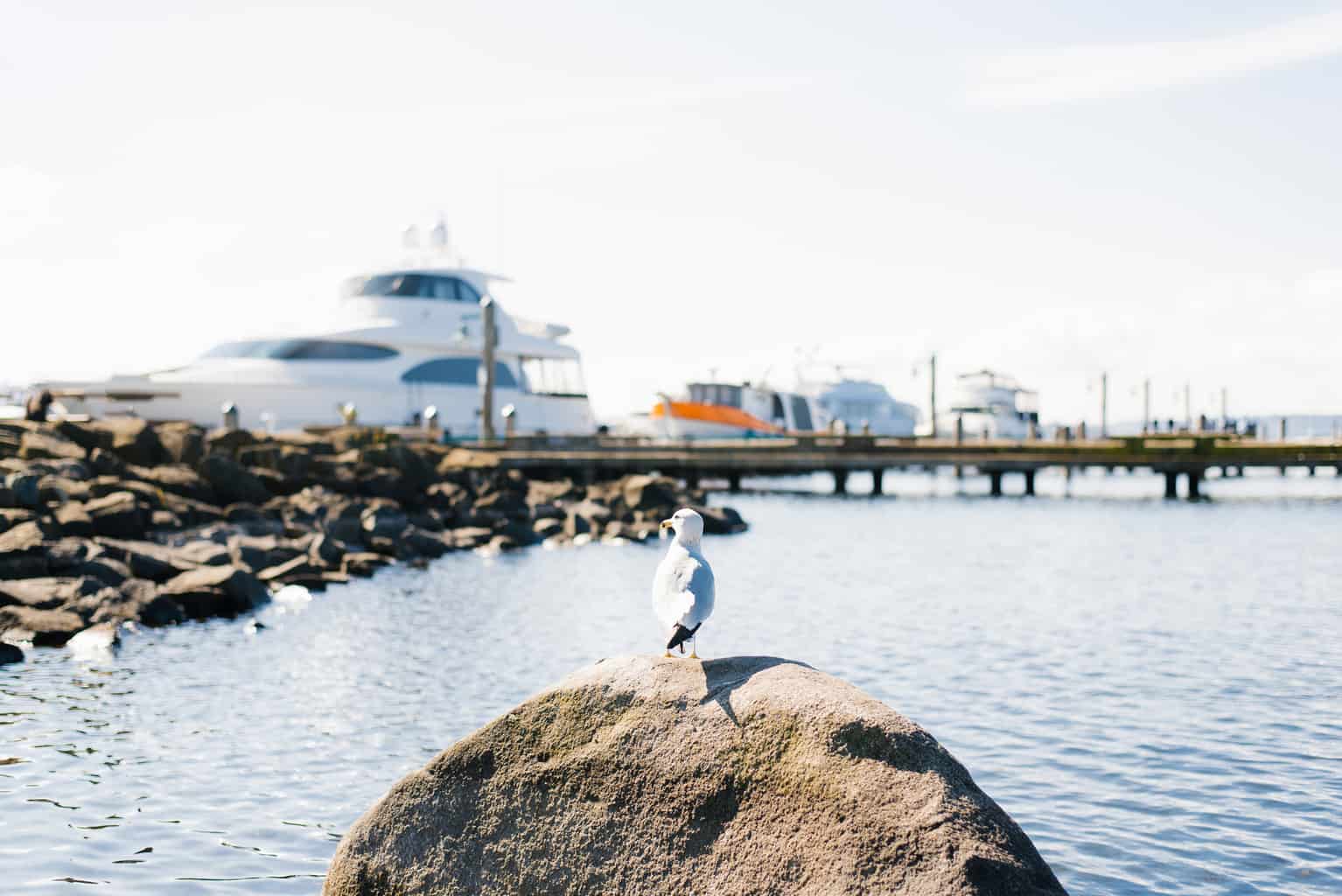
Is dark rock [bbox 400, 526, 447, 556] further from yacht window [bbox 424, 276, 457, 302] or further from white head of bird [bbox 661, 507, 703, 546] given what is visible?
yacht window [bbox 424, 276, 457, 302]

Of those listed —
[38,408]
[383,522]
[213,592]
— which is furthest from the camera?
[38,408]

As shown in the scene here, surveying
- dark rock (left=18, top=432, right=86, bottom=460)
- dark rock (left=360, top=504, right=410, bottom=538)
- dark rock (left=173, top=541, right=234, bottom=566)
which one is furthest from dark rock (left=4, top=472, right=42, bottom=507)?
dark rock (left=360, top=504, right=410, bottom=538)

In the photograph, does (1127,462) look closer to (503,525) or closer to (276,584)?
(503,525)

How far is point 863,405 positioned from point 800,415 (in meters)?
14.4

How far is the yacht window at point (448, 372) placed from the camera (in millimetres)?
50312

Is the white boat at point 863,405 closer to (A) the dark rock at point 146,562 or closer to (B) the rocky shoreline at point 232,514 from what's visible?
(B) the rocky shoreline at point 232,514

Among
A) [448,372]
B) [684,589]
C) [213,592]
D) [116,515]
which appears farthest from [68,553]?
[448,372]

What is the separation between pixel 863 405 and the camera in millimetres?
94125

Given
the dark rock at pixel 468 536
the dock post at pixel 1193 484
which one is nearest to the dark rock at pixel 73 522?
the dark rock at pixel 468 536

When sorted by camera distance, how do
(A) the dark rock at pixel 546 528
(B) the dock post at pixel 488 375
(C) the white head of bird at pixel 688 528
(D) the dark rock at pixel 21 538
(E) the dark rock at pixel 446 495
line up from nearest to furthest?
1. (C) the white head of bird at pixel 688 528
2. (D) the dark rock at pixel 21 538
3. (A) the dark rock at pixel 546 528
4. (E) the dark rock at pixel 446 495
5. (B) the dock post at pixel 488 375

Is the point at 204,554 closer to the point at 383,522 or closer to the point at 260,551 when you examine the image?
the point at 260,551

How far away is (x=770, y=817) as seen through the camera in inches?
196

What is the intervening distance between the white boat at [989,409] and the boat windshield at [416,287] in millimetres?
50732

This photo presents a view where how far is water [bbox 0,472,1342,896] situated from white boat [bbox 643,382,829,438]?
3540 centimetres
